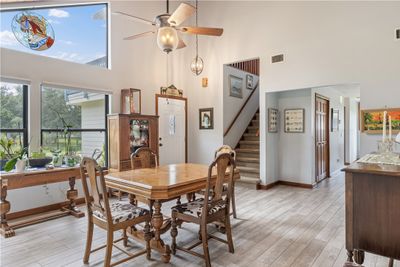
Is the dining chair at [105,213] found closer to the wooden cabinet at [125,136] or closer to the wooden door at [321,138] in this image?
the wooden cabinet at [125,136]

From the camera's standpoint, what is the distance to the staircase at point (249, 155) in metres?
5.78

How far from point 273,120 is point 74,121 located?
4.00 metres

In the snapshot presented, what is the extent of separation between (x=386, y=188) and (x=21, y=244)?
144 inches

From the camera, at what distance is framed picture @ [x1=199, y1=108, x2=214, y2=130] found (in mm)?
5996

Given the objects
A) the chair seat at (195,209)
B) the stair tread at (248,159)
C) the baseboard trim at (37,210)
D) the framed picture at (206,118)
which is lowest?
the baseboard trim at (37,210)

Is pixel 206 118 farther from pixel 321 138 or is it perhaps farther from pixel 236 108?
pixel 321 138

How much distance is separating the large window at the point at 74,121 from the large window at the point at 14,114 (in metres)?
0.26

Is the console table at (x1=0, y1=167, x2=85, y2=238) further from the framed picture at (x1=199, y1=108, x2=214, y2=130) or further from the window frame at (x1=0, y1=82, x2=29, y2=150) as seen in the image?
the framed picture at (x1=199, y1=108, x2=214, y2=130)

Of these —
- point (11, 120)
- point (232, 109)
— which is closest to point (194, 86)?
point (232, 109)

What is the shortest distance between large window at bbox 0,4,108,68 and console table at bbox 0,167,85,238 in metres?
1.88

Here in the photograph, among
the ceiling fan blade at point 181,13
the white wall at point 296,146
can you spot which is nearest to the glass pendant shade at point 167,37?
the ceiling fan blade at point 181,13

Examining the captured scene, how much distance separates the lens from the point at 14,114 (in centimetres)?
373

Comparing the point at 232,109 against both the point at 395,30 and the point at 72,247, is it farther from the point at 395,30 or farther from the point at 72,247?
the point at 72,247

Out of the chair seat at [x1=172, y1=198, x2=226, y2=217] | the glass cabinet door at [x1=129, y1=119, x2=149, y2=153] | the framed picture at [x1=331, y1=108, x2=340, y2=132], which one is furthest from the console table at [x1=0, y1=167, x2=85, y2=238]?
the framed picture at [x1=331, y1=108, x2=340, y2=132]
